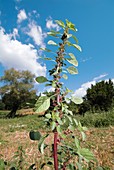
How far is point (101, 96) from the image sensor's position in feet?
75.4

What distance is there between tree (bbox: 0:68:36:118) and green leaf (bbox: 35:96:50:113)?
31.7 meters

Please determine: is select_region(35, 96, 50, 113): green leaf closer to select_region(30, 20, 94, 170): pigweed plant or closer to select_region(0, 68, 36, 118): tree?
select_region(30, 20, 94, 170): pigweed plant

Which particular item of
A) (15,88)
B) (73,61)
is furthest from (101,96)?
(73,61)

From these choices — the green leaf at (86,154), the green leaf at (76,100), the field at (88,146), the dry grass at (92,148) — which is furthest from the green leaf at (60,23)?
the dry grass at (92,148)

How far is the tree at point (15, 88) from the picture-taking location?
32594 millimetres

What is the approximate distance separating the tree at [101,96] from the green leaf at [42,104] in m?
21.8

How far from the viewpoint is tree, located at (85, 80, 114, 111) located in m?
22.9

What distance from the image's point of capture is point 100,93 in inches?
914

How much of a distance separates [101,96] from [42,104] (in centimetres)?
2271

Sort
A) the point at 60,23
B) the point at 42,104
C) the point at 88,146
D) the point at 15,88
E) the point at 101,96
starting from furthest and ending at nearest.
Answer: the point at 15,88 → the point at 101,96 → the point at 88,146 → the point at 60,23 → the point at 42,104

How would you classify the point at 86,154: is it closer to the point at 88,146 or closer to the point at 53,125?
the point at 53,125

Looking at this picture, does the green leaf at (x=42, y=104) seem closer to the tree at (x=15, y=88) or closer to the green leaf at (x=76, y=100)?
the green leaf at (x=76, y=100)

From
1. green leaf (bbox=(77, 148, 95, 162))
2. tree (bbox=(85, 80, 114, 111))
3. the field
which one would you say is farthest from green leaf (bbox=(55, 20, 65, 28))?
tree (bbox=(85, 80, 114, 111))

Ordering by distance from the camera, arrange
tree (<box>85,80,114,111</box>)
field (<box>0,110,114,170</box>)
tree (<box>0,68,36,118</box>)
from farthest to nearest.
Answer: tree (<box>0,68,36,118</box>), tree (<box>85,80,114,111</box>), field (<box>0,110,114,170</box>)
